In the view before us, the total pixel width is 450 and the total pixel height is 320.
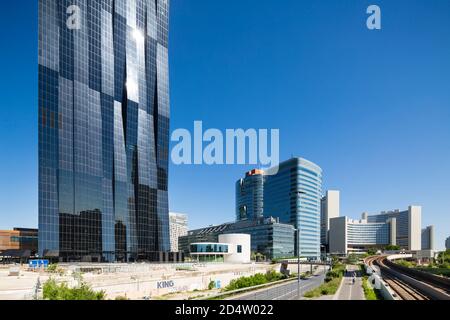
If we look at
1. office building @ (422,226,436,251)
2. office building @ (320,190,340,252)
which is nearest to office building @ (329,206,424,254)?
office building @ (422,226,436,251)

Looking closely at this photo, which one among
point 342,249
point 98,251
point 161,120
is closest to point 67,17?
point 161,120

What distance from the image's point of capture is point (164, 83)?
237ft

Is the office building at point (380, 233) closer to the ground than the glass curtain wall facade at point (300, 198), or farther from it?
closer to the ground

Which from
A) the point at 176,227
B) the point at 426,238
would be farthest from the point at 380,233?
the point at 176,227

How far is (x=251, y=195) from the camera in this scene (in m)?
137

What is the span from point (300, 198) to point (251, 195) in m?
39.2

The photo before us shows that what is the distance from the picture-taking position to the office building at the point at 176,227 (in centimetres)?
17462

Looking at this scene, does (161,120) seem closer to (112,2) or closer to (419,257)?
(112,2)

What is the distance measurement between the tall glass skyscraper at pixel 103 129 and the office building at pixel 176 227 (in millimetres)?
108677

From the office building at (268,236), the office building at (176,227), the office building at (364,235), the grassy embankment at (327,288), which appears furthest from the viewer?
the office building at (176,227)

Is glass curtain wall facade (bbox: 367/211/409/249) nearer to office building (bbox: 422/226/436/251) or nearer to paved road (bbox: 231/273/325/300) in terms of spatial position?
office building (bbox: 422/226/436/251)

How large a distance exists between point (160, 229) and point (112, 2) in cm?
4076

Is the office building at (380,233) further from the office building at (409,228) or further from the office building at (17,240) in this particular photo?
the office building at (17,240)

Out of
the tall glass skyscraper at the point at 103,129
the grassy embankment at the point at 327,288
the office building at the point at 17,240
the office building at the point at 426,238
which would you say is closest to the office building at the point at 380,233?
the office building at the point at 426,238
